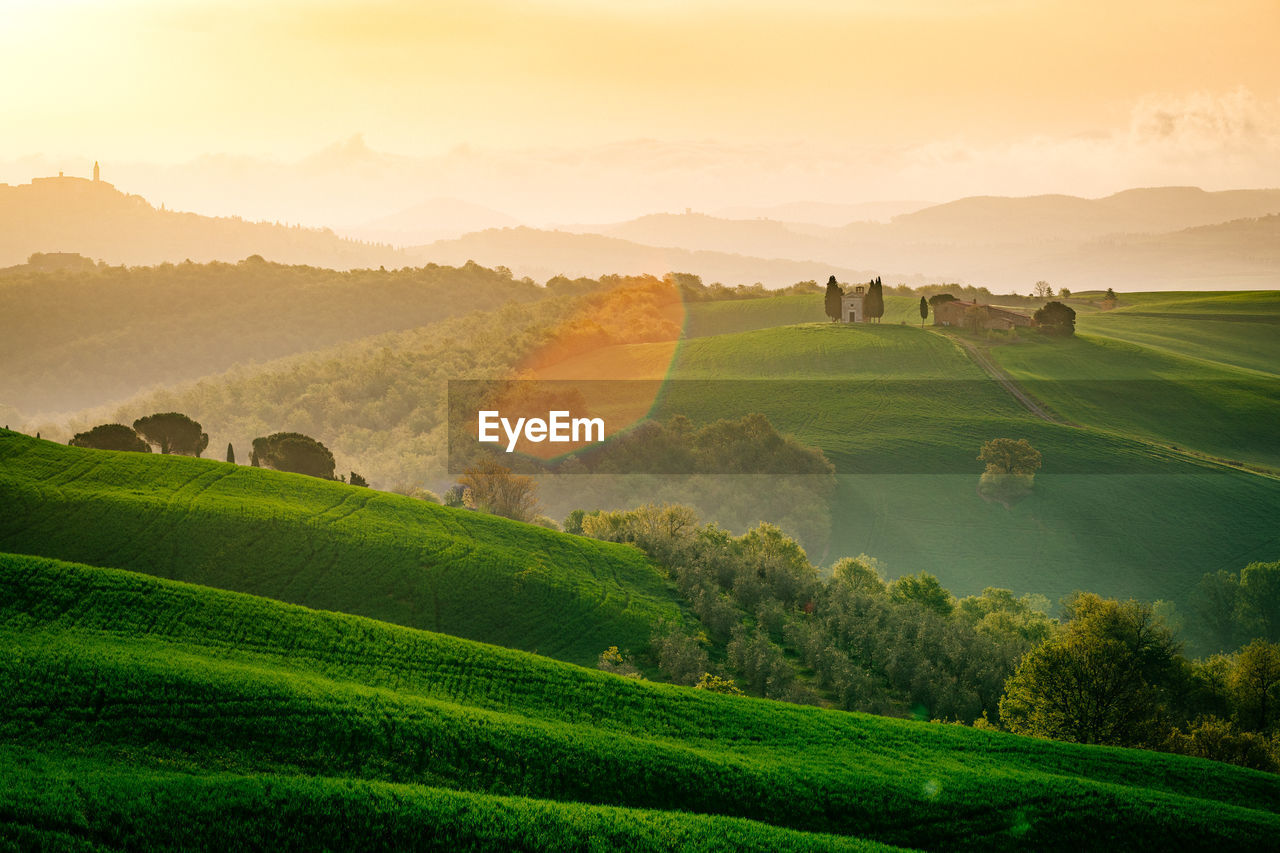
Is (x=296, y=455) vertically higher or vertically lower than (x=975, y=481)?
higher

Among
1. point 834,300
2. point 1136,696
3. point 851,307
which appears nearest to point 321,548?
point 1136,696

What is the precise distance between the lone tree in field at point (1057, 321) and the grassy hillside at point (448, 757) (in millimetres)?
128082

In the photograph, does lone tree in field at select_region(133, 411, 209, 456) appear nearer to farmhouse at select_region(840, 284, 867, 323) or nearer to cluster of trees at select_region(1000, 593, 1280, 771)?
cluster of trees at select_region(1000, 593, 1280, 771)

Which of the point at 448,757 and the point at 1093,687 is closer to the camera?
the point at 448,757

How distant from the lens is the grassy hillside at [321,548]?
43.2 m

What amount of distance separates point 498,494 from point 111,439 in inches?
1350

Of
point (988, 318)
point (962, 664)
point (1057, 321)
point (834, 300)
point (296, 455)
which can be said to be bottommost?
point (962, 664)

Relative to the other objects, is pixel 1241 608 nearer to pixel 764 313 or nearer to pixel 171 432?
pixel 171 432

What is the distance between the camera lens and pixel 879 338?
143 meters

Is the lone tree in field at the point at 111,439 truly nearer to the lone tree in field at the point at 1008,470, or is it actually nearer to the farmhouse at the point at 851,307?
the lone tree in field at the point at 1008,470

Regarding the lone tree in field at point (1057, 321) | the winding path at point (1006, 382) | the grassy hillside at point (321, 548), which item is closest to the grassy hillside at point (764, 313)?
the lone tree in field at point (1057, 321)

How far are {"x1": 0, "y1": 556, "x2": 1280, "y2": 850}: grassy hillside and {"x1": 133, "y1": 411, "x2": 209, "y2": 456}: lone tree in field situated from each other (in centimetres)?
5951

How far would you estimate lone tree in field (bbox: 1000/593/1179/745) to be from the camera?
39.2m

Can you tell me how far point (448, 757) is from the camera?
2305 cm
